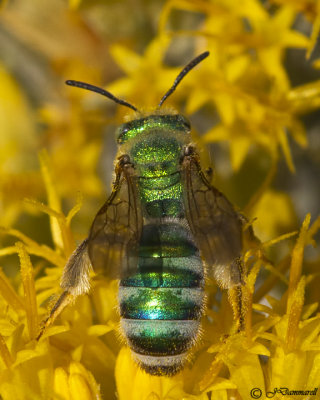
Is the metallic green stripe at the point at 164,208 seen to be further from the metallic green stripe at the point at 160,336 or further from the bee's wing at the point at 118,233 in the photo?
the metallic green stripe at the point at 160,336

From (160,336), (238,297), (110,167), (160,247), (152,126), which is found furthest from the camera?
(110,167)

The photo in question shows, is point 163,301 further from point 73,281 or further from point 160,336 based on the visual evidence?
point 73,281

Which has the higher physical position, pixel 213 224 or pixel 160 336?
pixel 213 224

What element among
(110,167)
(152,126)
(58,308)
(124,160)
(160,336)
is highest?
(110,167)

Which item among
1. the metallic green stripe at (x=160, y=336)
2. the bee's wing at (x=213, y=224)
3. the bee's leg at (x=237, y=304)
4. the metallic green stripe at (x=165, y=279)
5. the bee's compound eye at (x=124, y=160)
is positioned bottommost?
the metallic green stripe at (x=160, y=336)

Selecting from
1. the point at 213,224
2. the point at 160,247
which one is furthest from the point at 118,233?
the point at 213,224

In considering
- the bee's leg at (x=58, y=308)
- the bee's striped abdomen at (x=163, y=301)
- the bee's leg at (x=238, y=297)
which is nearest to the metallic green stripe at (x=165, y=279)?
the bee's striped abdomen at (x=163, y=301)
